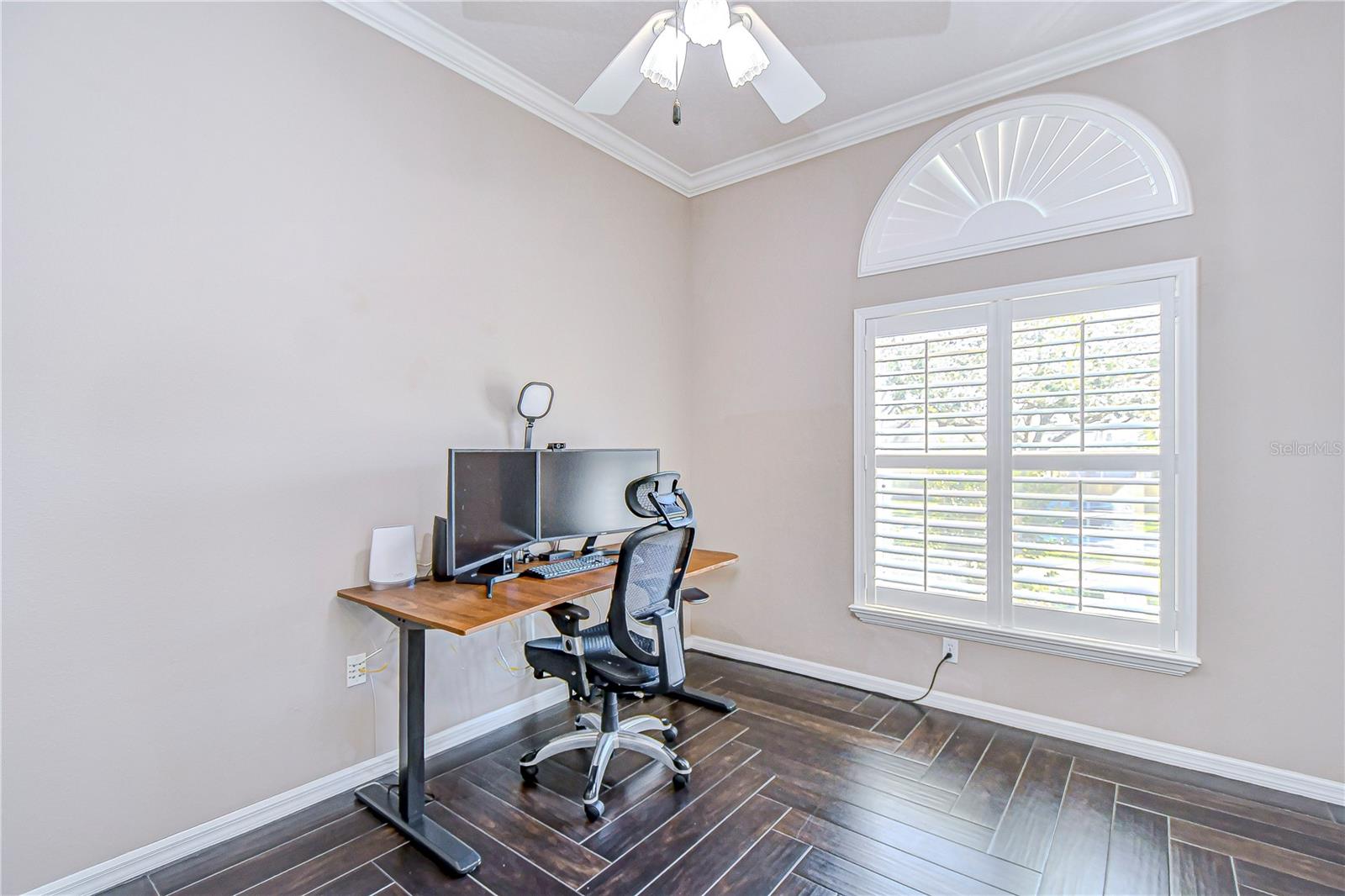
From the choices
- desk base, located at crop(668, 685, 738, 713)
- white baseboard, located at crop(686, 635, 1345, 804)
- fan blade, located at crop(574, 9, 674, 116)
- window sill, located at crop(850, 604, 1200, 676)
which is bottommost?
desk base, located at crop(668, 685, 738, 713)

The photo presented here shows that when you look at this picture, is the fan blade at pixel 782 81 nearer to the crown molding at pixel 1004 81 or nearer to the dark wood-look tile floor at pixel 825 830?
the crown molding at pixel 1004 81

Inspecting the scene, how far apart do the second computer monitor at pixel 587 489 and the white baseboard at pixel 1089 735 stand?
1.29m

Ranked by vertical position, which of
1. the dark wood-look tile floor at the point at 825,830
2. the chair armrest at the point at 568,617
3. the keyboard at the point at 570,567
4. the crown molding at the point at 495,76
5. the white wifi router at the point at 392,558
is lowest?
the dark wood-look tile floor at the point at 825,830

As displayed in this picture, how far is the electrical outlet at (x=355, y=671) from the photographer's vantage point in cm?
228

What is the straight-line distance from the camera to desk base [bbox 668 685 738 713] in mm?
2949

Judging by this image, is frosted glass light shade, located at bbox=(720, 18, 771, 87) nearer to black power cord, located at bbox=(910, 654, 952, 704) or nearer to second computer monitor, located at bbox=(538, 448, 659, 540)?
second computer monitor, located at bbox=(538, 448, 659, 540)

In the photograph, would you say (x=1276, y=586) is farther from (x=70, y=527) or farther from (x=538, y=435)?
(x=70, y=527)

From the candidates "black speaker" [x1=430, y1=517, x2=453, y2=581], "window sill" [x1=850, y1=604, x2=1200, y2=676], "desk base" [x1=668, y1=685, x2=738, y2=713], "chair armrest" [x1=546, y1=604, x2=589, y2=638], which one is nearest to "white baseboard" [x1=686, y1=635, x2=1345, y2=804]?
"window sill" [x1=850, y1=604, x2=1200, y2=676]

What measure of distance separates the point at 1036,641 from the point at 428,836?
8.24 ft

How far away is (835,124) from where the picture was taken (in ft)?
10.5

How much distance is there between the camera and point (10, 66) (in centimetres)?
164

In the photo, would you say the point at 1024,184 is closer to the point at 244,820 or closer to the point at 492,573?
the point at 492,573

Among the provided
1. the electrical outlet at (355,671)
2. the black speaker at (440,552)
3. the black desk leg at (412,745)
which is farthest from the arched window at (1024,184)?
the electrical outlet at (355,671)

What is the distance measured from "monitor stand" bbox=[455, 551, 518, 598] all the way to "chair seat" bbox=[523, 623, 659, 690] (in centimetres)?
28
